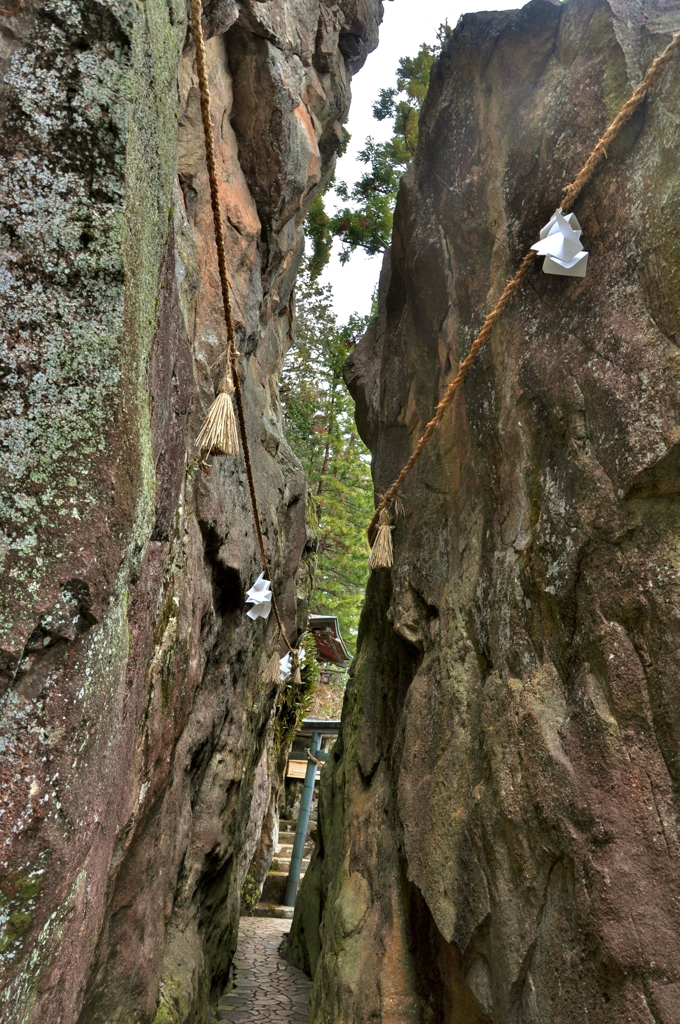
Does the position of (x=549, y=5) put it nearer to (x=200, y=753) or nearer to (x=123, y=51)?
(x=123, y=51)

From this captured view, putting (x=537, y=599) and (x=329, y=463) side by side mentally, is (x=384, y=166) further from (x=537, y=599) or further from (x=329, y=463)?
(x=329, y=463)

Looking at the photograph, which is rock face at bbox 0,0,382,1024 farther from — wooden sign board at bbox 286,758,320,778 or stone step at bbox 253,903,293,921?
wooden sign board at bbox 286,758,320,778

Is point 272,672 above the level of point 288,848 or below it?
above

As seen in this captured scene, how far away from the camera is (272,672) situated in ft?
28.5

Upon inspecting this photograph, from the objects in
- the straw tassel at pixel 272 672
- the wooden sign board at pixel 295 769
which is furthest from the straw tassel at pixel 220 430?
the wooden sign board at pixel 295 769

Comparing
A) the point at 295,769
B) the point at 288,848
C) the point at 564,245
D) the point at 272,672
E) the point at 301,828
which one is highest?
the point at 564,245

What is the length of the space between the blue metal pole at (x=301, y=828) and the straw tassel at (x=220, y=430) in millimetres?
11122

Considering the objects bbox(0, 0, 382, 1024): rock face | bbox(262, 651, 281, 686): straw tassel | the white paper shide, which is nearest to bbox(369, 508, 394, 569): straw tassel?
bbox(0, 0, 382, 1024): rock face

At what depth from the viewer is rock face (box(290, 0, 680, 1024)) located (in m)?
2.80

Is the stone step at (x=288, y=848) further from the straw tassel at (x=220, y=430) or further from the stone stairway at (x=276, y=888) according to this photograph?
the straw tassel at (x=220, y=430)

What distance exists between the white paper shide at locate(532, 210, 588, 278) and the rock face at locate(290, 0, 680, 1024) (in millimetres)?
236

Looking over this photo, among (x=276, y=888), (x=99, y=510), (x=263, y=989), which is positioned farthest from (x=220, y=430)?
(x=276, y=888)

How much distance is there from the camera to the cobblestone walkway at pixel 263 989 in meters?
6.71

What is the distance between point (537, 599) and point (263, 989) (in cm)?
679
